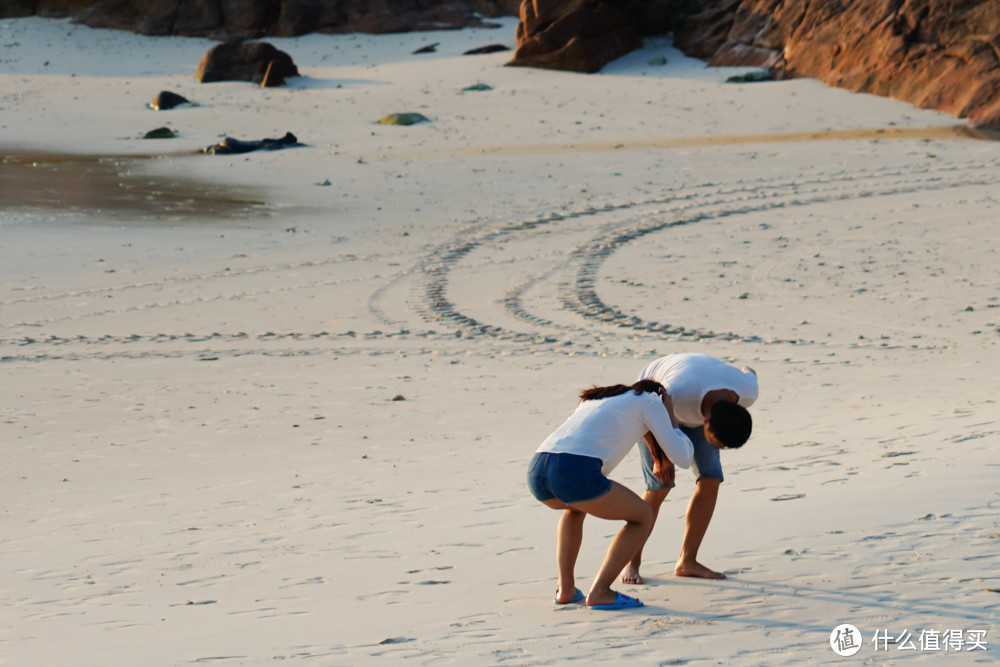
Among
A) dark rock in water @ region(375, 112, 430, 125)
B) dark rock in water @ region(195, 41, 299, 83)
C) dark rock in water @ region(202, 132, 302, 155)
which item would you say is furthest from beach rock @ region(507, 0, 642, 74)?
dark rock in water @ region(202, 132, 302, 155)

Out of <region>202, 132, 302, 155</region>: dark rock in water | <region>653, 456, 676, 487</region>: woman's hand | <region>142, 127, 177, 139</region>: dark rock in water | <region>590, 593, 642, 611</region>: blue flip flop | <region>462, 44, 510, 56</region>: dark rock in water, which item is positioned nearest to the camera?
<region>590, 593, 642, 611</region>: blue flip flop

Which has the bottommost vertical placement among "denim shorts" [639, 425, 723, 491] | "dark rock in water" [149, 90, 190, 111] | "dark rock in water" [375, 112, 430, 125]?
"dark rock in water" [149, 90, 190, 111]

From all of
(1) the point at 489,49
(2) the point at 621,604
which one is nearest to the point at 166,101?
(1) the point at 489,49

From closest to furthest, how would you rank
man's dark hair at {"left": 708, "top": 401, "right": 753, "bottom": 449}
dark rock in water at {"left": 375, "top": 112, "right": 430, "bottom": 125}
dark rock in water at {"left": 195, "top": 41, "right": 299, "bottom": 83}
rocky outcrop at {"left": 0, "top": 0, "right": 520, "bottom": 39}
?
1. man's dark hair at {"left": 708, "top": 401, "right": 753, "bottom": 449}
2. dark rock in water at {"left": 375, "top": 112, "right": 430, "bottom": 125}
3. dark rock in water at {"left": 195, "top": 41, "right": 299, "bottom": 83}
4. rocky outcrop at {"left": 0, "top": 0, "right": 520, "bottom": 39}

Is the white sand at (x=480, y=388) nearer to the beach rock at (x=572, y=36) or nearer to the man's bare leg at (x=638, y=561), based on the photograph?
the man's bare leg at (x=638, y=561)

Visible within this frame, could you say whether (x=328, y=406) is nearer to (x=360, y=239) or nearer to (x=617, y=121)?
(x=360, y=239)

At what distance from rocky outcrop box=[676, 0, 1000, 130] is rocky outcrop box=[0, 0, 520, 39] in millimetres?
11153

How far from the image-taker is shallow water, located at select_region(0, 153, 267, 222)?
15.4m

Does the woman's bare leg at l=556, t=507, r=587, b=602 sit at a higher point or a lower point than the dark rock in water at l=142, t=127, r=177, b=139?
higher

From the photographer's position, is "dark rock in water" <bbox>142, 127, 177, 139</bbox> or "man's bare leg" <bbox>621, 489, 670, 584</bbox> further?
"dark rock in water" <bbox>142, 127, 177, 139</bbox>

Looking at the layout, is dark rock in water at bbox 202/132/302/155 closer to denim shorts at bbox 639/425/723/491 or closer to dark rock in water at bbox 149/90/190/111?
dark rock in water at bbox 149/90/190/111

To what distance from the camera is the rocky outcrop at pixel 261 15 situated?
35656 millimetres

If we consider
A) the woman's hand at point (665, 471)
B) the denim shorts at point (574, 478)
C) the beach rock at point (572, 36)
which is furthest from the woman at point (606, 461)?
the beach rock at point (572, 36)

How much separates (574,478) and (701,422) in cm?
58
